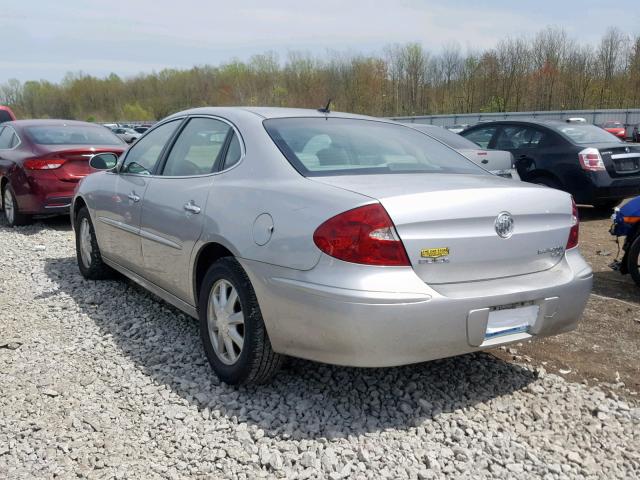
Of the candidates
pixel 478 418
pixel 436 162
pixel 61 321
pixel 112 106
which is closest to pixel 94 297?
pixel 61 321

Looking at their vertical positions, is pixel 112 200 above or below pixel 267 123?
below

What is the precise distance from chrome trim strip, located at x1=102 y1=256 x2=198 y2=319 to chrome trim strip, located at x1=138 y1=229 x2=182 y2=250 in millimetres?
356

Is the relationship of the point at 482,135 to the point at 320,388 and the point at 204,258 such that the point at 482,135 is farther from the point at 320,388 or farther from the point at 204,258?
the point at 320,388

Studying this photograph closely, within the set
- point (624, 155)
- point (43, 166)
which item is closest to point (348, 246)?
point (43, 166)

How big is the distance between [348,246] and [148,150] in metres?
2.55

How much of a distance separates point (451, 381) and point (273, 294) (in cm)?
124

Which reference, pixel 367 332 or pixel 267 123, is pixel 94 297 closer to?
pixel 267 123

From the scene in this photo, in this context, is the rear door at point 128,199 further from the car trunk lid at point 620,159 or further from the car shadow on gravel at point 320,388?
the car trunk lid at point 620,159

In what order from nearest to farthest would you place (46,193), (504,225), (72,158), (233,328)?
(504,225)
(233,328)
(46,193)
(72,158)

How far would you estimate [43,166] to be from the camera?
8234 millimetres

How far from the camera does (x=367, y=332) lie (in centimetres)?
271

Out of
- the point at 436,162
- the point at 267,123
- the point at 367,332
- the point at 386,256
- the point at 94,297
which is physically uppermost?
the point at 267,123

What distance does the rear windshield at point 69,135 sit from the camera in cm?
876

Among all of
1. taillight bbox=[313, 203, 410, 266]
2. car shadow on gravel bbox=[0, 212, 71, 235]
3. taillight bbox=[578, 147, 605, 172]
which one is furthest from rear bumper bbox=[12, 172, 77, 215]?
taillight bbox=[578, 147, 605, 172]
